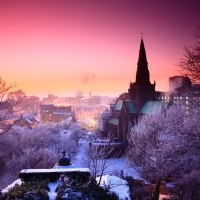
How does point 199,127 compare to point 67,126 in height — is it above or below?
above

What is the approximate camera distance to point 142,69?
5478 centimetres

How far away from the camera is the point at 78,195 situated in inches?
268

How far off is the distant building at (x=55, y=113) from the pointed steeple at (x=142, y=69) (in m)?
61.7

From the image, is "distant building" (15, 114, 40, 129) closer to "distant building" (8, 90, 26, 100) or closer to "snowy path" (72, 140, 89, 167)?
"snowy path" (72, 140, 89, 167)

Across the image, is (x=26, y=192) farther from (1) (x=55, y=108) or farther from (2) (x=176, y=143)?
(1) (x=55, y=108)

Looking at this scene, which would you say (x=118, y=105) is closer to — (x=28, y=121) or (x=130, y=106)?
(x=130, y=106)

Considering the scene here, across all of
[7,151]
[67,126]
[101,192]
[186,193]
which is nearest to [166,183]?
[186,193]

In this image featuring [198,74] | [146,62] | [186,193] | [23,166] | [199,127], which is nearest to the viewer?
[198,74]

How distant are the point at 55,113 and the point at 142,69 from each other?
223ft

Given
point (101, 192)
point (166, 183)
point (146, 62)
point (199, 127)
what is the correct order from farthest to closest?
Result: 1. point (146, 62)
2. point (166, 183)
3. point (199, 127)
4. point (101, 192)

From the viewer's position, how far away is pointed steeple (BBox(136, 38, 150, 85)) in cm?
5372

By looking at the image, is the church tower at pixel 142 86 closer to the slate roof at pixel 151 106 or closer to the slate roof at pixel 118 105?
the slate roof at pixel 151 106

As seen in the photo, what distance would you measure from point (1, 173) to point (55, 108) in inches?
3427

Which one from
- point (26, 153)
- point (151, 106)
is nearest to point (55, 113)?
point (151, 106)
